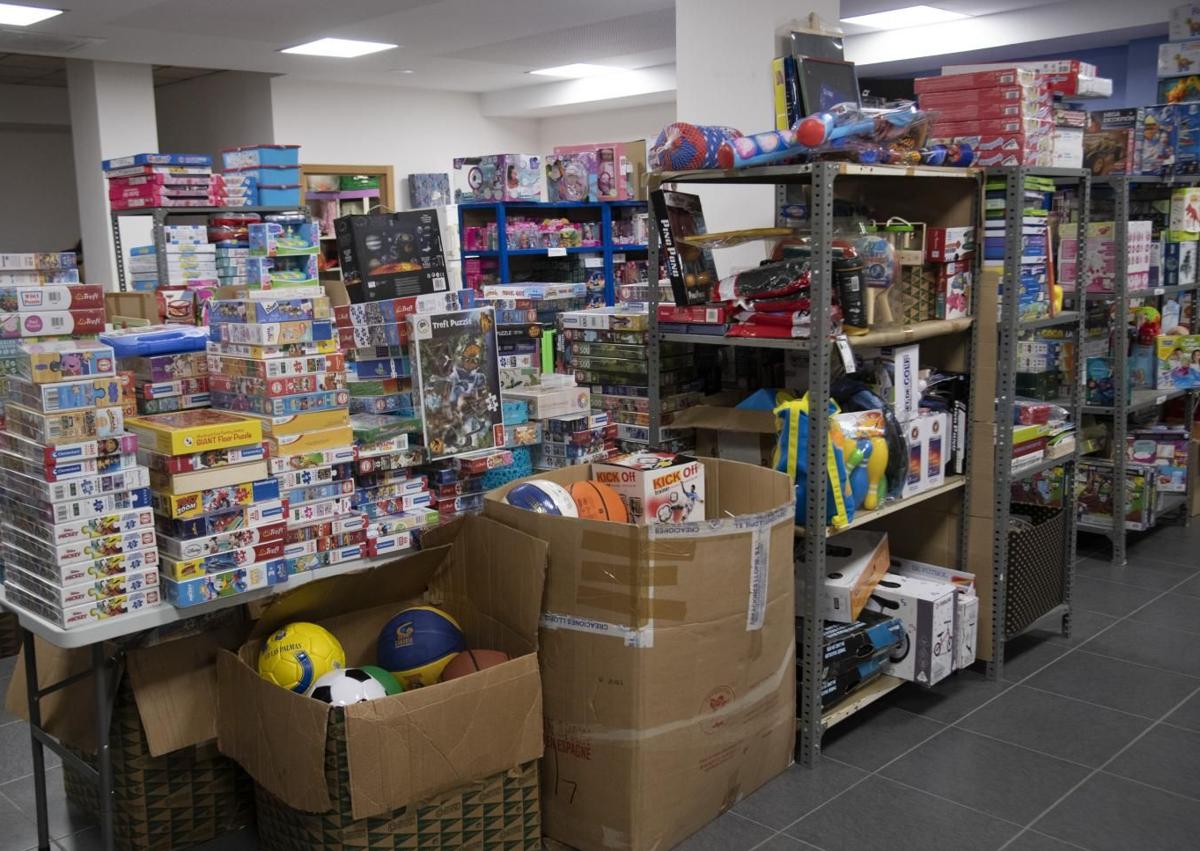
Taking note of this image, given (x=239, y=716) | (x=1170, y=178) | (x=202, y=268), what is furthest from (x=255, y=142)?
(x=239, y=716)

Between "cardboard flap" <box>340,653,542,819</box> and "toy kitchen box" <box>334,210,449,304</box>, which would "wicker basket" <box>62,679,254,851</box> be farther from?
"toy kitchen box" <box>334,210,449,304</box>

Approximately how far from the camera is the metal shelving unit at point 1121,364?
464 centimetres

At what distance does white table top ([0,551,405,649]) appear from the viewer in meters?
2.21

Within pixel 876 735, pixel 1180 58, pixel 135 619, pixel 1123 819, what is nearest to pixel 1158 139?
pixel 1180 58

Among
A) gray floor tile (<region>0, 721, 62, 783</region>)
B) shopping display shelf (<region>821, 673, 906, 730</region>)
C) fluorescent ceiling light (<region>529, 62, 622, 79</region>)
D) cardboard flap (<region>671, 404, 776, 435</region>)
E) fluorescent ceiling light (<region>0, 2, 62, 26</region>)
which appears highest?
fluorescent ceiling light (<region>529, 62, 622, 79</region>)

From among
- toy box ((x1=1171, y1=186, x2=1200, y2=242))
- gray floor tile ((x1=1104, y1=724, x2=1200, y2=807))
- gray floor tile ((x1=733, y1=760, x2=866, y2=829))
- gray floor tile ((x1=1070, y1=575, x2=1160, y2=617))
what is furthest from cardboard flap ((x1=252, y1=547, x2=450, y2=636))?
toy box ((x1=1171, y1=186, x2=1200, y2=242))

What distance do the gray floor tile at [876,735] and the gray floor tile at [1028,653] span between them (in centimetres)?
51

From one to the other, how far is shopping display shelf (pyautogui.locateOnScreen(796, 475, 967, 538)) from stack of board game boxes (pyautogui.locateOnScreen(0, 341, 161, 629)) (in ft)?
5.61

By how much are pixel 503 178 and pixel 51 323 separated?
199 inches

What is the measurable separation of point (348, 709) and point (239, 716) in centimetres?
44

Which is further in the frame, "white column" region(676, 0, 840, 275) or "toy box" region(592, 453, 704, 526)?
"white column" region(676, 0, 840, 275)

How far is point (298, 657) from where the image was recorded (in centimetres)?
250

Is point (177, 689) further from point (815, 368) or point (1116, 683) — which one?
point (1116, 683)

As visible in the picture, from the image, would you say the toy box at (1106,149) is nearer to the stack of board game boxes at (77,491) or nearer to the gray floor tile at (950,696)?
the gray floor tile at (950,696)
